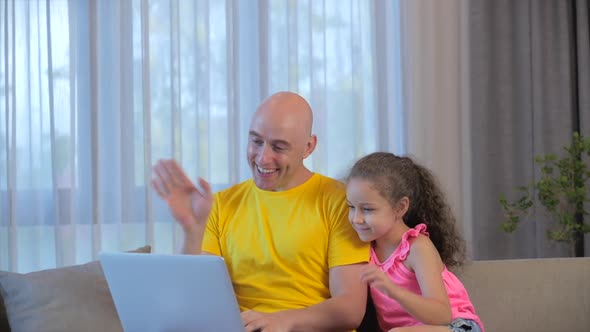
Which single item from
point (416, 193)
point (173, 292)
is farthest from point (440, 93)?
point (173, 292)

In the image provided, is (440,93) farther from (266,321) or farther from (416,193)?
(266,321)

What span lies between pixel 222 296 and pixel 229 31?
2.10 m

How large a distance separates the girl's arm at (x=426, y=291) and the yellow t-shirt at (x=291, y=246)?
0.14 metres

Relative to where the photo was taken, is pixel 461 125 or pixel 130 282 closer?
pixel 130 282

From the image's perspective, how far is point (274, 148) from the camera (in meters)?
2.26

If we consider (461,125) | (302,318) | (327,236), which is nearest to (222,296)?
(302,318)

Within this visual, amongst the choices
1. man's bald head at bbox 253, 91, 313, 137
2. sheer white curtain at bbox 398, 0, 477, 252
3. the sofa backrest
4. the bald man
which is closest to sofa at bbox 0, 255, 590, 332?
the sofa backrest

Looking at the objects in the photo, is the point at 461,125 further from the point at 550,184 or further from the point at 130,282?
the point at 130,282

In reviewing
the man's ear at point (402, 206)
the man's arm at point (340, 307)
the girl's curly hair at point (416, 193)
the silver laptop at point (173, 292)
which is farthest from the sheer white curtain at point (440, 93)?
the silver laptop at point (173, 292)

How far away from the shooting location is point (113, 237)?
3.56 m

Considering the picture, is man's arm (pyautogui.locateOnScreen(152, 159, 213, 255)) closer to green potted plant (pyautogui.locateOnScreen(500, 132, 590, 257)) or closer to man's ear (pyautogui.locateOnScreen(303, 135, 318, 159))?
man's ear (pyautogui.locateOnScreen(303, 135, 318, 159))

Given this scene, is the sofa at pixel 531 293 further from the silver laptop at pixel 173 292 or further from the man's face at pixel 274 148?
the silver laptop at pixel 173 292

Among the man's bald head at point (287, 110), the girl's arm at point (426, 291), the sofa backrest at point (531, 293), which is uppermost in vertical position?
the man's bald head at point (287, 110)

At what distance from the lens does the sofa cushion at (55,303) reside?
89.0 inches
